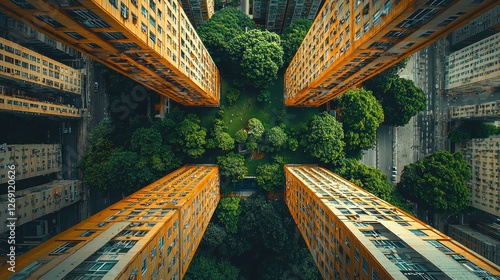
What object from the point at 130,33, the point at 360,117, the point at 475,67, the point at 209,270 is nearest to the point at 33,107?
the point at 130,33

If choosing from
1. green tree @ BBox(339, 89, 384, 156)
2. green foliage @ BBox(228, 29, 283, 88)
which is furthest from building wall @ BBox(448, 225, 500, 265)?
green foliage @ BBox(228, 29, 283, 88)

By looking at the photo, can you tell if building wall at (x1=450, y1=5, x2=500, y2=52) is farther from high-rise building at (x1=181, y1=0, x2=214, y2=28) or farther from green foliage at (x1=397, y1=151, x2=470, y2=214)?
high-rise building at (x1=181, y1=0, x2=214, y2=28)

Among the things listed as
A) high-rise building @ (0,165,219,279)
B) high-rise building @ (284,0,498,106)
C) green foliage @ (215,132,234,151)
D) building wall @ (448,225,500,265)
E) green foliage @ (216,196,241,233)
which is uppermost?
high-rise building @ (284,0,498,106)

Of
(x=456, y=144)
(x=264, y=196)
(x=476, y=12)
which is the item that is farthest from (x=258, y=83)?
(x=456, y=144)

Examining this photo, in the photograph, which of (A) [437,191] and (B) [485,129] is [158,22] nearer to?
(A) [437,191]

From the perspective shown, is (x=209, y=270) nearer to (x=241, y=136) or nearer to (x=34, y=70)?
(x=241, y=136)
